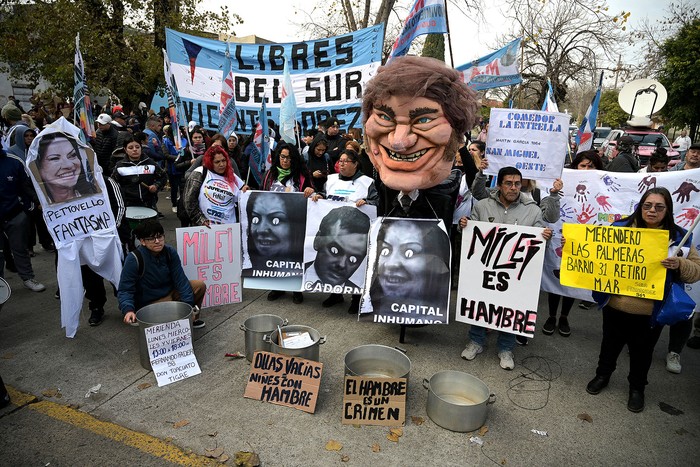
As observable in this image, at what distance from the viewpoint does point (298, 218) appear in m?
5.11

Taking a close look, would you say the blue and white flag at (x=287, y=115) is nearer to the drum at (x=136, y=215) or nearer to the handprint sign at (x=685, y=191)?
the drum at (x=136, y=215)

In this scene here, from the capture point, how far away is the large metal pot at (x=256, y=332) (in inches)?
155

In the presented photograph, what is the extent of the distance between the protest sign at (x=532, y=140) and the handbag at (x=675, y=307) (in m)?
1.45

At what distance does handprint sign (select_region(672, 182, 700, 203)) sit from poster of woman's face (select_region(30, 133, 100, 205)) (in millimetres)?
5977

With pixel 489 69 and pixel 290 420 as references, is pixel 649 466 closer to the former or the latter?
pixel 290 420

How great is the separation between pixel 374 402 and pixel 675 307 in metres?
2.31

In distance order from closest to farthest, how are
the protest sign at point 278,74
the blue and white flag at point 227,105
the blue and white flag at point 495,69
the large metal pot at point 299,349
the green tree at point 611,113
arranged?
the large metal pot at point 299,349 → the blue and white flag at point 227,105 → the protest sign at point 278,74 → the blue and white flag at point 495,69 → the green tree at point 611,113

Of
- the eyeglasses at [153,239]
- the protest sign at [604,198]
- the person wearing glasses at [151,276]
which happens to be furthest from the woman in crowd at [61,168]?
the protest sign at [604,198]

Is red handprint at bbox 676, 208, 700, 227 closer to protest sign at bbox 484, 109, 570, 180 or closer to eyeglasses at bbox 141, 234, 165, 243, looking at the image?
protest sign at bbox 484, 109, 570, 180

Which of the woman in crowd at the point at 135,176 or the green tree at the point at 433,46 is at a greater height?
the green tree at the point at 433,46

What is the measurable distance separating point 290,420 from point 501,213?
253 centimetres

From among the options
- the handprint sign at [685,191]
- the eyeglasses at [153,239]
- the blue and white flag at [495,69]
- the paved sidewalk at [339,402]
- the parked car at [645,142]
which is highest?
the blue and white flag at [495,69]

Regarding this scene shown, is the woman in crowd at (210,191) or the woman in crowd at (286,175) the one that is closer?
the woman in crowd at (210,191)

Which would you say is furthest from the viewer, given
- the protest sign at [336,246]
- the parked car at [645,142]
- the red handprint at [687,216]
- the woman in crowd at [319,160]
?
the parked car at [645,142]
